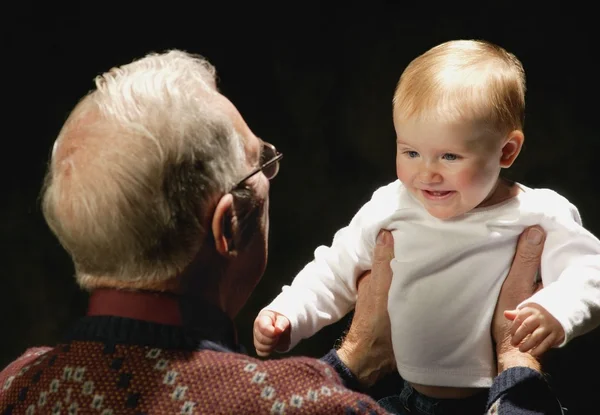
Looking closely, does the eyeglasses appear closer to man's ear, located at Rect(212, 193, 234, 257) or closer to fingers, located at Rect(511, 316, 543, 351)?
man's ear, located at Rect(212, 193, 234, 257)

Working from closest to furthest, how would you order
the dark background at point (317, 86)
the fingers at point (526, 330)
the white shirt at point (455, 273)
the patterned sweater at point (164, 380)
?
the patterned sweater at point (164, 380), the fingers at point (526, 330), the white shirt at point (455, 273), the dark background at point (317, 86)

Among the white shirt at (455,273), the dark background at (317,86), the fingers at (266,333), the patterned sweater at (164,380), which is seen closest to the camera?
the patterned sweater at (164,380)

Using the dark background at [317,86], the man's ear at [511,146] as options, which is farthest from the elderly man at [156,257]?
the dark background at [317,86]

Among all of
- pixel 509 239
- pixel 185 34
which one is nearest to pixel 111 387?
pixel 509 239

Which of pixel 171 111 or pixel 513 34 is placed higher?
pixel 171 111

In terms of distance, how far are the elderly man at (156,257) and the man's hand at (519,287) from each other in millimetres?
151

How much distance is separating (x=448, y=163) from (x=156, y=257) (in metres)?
0.55

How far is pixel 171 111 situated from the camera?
52.5 inches

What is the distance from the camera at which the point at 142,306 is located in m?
1.38

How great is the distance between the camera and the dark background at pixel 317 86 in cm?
210

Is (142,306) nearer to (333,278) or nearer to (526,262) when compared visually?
(333,278)

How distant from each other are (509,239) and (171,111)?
0.68 metres

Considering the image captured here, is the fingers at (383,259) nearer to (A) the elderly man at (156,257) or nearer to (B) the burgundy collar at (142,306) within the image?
(A) the elderly man at (156,257)

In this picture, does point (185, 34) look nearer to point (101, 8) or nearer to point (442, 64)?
point (101, 8)
